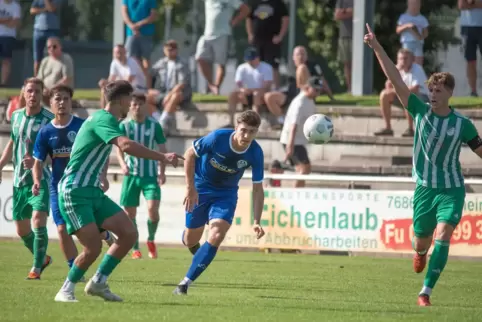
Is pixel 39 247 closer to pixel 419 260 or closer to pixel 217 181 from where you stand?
pixel 217 181

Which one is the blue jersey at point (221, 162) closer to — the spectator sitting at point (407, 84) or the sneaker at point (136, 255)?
the sneaker at point (136, 255)

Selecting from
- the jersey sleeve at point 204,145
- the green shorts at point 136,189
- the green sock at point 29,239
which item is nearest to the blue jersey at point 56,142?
the jersey sleeve at point 204,145

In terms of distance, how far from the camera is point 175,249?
64.8 ft

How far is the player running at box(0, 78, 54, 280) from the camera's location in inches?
536

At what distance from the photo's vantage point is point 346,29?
77.2 ft

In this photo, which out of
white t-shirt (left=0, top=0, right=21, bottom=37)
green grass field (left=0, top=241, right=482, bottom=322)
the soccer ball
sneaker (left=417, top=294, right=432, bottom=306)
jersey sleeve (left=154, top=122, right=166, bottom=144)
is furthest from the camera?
white t-shirt (left=0, top=0, right=21, bottom=37)

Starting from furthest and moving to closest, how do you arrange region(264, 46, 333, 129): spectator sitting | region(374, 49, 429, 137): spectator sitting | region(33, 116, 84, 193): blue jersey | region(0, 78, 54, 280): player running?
region(264, 46, 333, 129): spectator sitting, region(374, 49, 429, 137): spectator sitting, region(0, 78, 54, 280): player running, region(33, 116, 84, 193): blue jersey

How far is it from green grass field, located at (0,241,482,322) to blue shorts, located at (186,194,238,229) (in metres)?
0.70

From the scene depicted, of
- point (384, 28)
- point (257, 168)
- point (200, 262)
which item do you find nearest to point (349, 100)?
point (384, 28)

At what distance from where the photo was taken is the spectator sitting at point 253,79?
21.6m

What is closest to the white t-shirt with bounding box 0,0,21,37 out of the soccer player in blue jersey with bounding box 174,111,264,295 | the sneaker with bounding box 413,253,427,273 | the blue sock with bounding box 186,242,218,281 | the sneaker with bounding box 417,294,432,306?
the soccer player in blue jersey with bounding box 174,111,264,295

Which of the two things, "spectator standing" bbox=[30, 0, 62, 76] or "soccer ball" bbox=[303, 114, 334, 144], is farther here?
"spectator standing" bbox=[30, 0, 62, 76]

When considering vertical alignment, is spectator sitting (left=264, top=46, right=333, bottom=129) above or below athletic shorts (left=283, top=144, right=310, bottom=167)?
above

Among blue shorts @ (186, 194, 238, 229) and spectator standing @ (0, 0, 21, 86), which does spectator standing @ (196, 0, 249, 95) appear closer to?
spectator standing @ (0, 0, 21, 86)
